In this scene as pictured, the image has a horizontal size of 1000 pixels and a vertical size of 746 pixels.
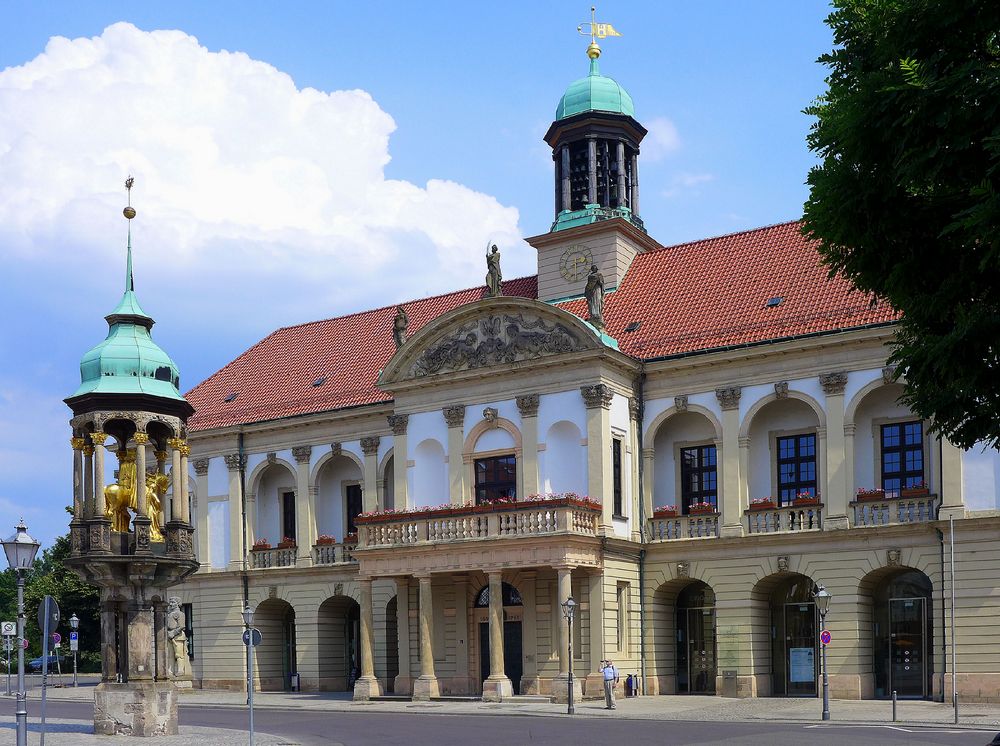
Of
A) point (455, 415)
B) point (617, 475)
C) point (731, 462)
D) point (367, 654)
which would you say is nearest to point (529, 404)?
point (455, 415)

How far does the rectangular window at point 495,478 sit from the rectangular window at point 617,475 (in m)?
3.38

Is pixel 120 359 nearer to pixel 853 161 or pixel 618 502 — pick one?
pixel 618 502

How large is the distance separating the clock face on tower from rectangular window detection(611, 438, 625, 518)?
25.9ft

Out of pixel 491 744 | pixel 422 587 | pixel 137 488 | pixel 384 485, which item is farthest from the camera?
pixel 384 485

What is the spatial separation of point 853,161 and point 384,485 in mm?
37719

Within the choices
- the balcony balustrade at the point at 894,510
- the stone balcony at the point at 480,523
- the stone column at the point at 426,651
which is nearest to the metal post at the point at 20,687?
the stone balcony at the point at 480,523

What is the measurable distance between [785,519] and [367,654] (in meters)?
14.1

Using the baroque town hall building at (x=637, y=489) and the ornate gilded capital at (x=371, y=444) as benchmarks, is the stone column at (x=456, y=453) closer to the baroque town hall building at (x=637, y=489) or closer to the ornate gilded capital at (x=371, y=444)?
the baroque town hall building at (x=637, y=489)

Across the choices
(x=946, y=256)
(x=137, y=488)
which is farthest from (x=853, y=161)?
(x=137, y=488)

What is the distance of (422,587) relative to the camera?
42.5 metres

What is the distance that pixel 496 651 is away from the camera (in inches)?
1590

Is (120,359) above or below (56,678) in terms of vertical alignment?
above

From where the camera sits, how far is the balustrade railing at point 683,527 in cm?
4184

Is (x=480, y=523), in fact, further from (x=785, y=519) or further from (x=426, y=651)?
(x=785, y=519)
